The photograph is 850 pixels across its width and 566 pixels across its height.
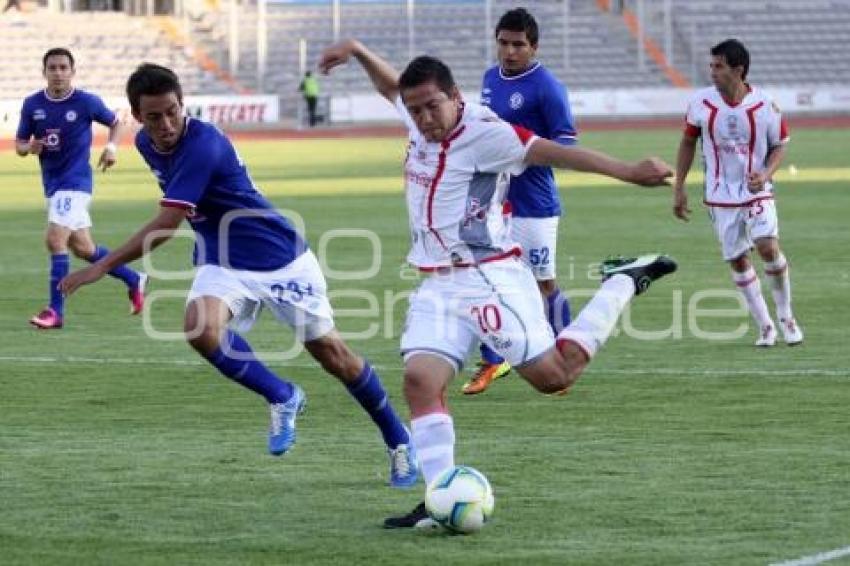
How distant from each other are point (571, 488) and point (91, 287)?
11.5 m

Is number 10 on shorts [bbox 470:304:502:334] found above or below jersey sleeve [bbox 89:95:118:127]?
above

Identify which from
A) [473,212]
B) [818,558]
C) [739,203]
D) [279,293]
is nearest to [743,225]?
[739,203]

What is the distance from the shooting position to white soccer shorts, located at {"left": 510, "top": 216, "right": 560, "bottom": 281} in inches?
512

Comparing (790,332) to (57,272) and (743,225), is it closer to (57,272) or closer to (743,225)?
(743,225)

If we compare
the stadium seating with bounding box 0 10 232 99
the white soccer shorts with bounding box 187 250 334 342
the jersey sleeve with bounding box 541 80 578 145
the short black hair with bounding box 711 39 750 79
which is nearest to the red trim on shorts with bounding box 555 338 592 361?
the white soccer shorts with bounding box 187 250 334 342

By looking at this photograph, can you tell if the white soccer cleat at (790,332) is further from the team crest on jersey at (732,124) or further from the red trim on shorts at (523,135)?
the red trim on shorts at (523,135)

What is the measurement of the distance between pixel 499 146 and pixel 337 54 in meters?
1.43

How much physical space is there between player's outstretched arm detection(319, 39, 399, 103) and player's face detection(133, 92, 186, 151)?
697mm

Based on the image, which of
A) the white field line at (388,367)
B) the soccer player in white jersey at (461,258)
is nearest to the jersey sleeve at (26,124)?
the white field line at (388,367)

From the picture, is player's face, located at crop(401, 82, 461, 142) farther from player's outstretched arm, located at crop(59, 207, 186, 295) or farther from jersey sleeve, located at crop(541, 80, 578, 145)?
jersey sleeve, located at crop(541, 80, 578, 145)

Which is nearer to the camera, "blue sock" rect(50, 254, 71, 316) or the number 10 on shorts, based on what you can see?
the number 10 on shorts

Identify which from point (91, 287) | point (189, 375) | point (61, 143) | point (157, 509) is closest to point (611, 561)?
point (157, 509)

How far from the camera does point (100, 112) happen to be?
1673 centimetres

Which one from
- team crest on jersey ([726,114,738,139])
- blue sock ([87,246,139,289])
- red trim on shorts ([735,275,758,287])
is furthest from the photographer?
blue sock ([87,246,139,289])
